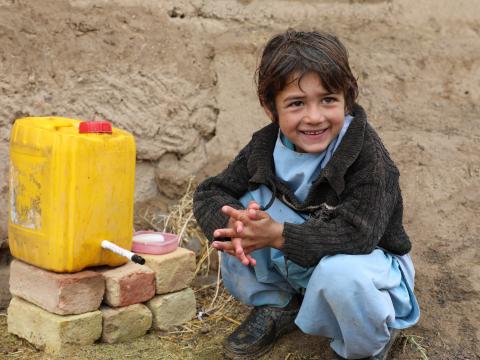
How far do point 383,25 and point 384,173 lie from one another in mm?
1837

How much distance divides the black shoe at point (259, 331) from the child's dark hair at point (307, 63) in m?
0.84

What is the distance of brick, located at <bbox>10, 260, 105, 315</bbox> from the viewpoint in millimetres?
2678

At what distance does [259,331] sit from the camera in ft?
9.04

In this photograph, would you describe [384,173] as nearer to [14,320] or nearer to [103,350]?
[103,350]

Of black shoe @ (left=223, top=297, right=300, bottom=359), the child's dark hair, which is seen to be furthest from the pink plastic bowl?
the child's dark hair

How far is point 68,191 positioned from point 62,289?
0.37 meters

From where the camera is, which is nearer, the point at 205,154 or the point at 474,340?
the point at 474,340

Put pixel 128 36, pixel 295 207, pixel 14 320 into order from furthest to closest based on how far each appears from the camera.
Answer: pixel 128 36 < pixel 14 320 < pixel 295 207

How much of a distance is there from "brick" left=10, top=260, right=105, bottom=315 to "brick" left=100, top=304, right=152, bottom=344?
70 mm

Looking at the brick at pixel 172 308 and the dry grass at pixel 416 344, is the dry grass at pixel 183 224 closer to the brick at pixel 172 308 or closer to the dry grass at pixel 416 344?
the brick at pixel 172 308

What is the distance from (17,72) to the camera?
3207 millimetres

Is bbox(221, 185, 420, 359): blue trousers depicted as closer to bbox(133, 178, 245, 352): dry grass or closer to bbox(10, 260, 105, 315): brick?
bbox(133, 178, 245, 352): dry grass

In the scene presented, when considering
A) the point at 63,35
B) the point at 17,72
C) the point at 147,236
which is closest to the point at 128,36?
the point at 63,35

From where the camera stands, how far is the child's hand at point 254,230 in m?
2.35
